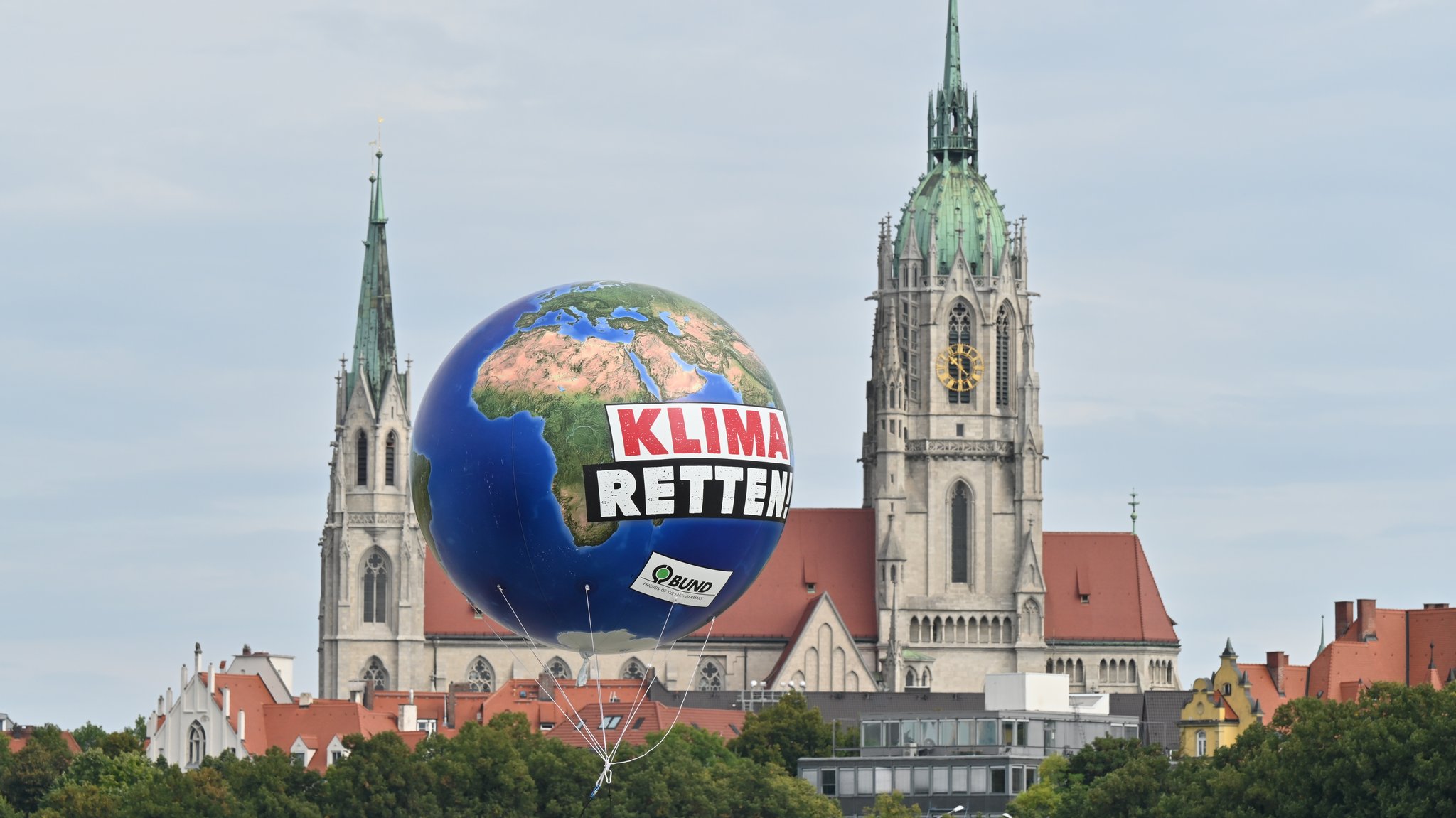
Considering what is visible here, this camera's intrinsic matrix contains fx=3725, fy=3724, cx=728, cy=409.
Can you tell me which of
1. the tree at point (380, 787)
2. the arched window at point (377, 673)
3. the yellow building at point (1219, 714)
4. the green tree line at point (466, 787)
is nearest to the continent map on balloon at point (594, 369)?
the green tree line at point (466, 787)

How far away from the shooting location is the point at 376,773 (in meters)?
91.6

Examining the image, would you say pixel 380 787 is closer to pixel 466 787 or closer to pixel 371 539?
pixel 466 787

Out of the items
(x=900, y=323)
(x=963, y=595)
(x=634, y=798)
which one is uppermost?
Answer: (x=900, y=323)

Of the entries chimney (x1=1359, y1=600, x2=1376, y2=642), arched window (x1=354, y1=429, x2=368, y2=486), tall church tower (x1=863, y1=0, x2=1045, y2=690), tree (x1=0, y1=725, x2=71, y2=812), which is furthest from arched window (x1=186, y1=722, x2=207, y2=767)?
chimney (x1=1359, y1=600, x2=1376, y2=642)

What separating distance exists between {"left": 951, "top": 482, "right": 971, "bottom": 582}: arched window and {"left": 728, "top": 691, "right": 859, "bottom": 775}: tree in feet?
58.8

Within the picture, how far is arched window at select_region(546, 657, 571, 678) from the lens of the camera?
132750 millimetres

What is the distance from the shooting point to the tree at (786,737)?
362 ft

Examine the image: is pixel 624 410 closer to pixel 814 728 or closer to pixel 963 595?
pixel 814 728

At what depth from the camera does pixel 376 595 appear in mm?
133625

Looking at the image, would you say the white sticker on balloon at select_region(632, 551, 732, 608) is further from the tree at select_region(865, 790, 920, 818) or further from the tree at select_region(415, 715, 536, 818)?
the tree at select_region(415, 715, 536, 818)

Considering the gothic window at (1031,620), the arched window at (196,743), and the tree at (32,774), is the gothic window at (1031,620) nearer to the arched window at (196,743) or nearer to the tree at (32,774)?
the arched window at (196,743)

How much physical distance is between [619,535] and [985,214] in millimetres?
90763

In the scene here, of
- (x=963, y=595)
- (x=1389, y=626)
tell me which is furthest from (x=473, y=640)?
(x=1389, y=626)

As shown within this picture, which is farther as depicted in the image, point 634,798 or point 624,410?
point 634,798
